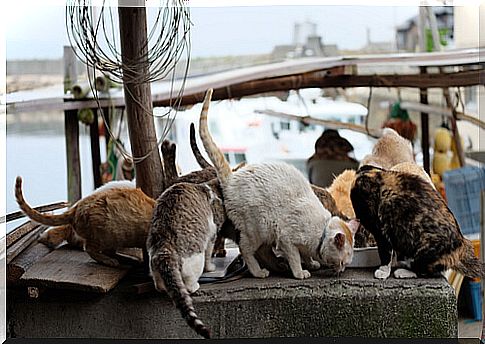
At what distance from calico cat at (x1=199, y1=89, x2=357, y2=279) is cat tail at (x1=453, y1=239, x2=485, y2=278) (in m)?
0.19

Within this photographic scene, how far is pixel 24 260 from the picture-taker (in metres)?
1.25

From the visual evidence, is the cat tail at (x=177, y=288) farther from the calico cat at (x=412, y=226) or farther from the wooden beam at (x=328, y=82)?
the wooden beam at (x=328, y=82)

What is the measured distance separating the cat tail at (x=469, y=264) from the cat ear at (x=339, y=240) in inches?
8.0

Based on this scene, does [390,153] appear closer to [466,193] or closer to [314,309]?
[314,309]

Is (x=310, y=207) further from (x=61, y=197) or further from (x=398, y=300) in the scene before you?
(x=61, y=197)

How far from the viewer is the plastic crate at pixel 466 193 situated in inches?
58.9

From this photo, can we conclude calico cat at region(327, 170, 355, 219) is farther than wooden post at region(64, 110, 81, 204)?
No

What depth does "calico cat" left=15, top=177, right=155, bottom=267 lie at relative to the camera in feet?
3.98

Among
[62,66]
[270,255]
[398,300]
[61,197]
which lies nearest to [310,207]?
[270,255]

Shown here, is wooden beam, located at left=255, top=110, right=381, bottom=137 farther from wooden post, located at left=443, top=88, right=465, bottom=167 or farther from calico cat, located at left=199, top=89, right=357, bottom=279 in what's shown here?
calico cat, located at left=199, top=89, right=357, bottom=279

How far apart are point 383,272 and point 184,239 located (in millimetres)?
337

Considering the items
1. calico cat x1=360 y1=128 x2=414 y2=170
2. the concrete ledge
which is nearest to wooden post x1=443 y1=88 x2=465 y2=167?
calico cat x1=360 y1=128 x2=414 y2=170

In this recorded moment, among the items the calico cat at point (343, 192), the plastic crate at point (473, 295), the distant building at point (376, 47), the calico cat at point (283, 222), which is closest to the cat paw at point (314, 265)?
the calico cat at point (283, 222)

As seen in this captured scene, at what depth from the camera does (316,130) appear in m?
2.58
